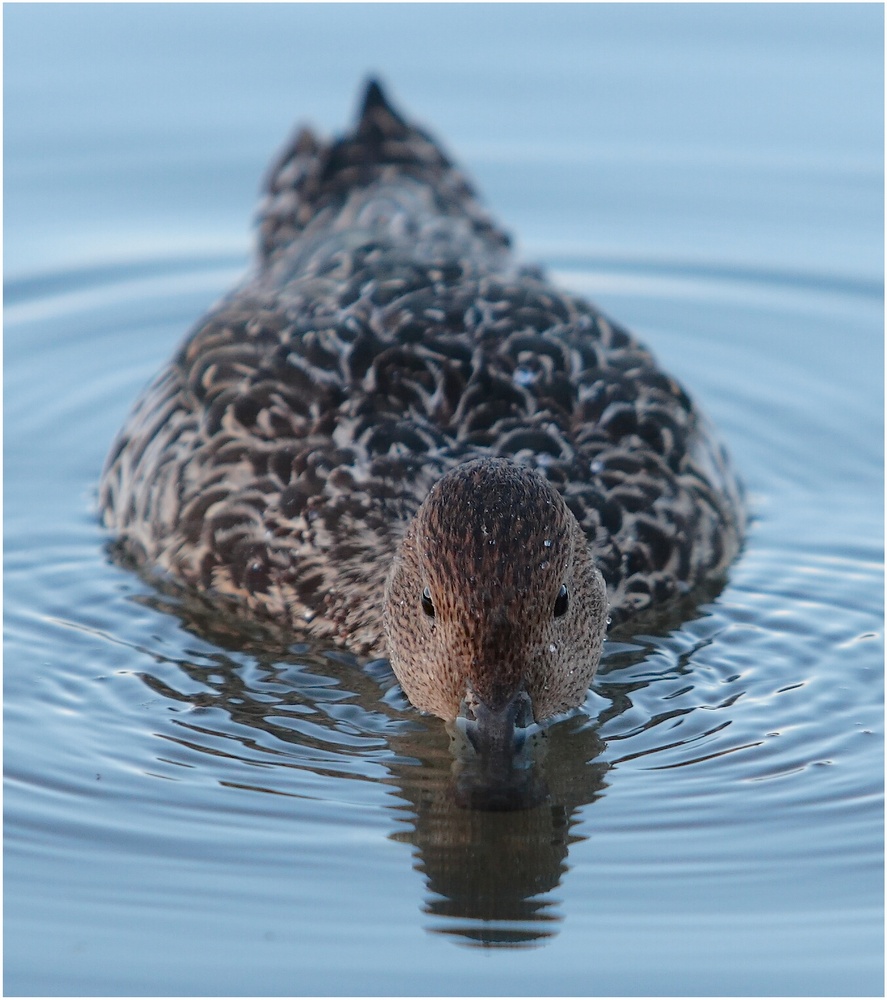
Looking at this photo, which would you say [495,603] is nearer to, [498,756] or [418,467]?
[498,756]

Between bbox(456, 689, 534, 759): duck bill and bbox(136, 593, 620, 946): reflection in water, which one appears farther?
bbox(456, 689, 534, 759): duck bill

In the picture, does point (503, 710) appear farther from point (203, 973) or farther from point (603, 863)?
point (203, 973)

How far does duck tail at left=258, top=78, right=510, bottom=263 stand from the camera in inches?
449

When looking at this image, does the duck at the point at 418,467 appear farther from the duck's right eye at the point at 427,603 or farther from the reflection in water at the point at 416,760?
the reflection in water at the point at 416,760

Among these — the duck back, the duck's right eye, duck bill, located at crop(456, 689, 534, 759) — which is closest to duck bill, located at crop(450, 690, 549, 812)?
duck bill, located at crop(456, 689, 534, 759)

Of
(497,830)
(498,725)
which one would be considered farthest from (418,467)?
(497,830)

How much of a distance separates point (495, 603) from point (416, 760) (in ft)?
3.11

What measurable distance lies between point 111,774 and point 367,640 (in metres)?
1.41

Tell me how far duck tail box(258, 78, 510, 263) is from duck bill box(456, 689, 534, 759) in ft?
14.9

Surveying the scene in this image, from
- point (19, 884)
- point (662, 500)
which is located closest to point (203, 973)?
point (19, 884)

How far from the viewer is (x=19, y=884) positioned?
6.98 metres

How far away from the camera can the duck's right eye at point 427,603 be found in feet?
24.8

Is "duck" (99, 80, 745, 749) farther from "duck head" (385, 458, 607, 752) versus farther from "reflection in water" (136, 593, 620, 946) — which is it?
"reflection in water" (136, 593, 620, 946)

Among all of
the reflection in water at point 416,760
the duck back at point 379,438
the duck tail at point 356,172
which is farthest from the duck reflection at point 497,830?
the duck tail at point 356,172
